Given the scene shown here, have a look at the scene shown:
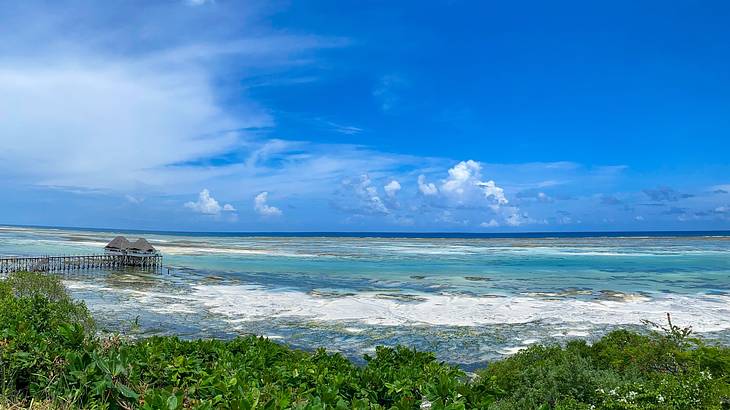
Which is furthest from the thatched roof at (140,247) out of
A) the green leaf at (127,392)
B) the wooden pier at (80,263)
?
the green leaf at (127,392)

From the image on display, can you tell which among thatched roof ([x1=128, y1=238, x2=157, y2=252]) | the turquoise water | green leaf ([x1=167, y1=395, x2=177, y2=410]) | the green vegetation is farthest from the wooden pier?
green leaf ([x1=167, y1=395, x2=177, y2=410])

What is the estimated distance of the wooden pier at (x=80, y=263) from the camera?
117 ft

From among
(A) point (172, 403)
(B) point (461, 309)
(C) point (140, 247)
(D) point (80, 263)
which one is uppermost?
(A) point (172, 403)

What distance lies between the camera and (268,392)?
3.65 m

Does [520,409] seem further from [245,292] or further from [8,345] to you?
[245,292]

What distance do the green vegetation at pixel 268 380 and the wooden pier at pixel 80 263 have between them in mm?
34198

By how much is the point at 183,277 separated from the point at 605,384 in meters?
31.4

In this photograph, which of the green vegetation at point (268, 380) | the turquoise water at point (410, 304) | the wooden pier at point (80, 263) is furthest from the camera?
the wooden pier at point (80, 263)

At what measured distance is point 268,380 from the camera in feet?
13.3

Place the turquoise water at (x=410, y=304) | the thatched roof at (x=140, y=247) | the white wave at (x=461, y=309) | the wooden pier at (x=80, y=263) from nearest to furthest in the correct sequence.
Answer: the turquoise water at (x=410, y=304), the white wave at (x=461, y=309), the wooden pier at (x=80, y=263), the thatched roof at (x=140, y=247)

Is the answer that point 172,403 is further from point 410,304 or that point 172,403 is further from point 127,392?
point 410,304

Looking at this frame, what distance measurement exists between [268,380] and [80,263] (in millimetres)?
43346

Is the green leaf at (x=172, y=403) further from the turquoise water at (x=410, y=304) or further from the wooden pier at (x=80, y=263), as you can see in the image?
the wooden pier at (x=80, y=263)

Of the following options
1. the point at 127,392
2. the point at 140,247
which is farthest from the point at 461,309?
the point at 140,247
